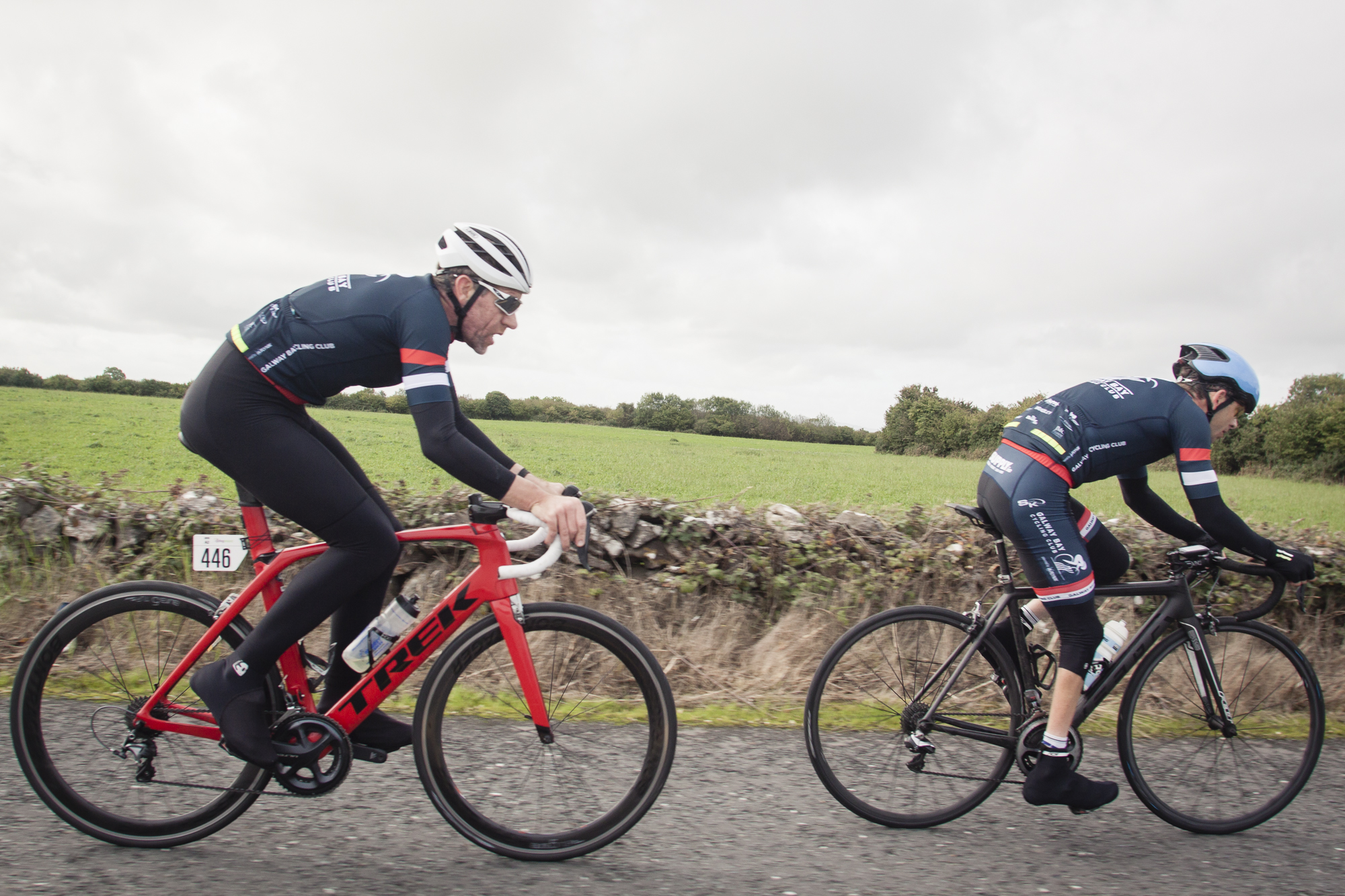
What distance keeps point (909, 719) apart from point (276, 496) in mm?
2616

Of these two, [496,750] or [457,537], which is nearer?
[457,537]

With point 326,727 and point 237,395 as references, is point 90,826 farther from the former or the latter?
point 237,395

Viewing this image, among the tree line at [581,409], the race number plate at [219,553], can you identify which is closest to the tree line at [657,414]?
the tree line at [581,409]

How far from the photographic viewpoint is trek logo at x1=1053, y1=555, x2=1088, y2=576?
2.94 metres

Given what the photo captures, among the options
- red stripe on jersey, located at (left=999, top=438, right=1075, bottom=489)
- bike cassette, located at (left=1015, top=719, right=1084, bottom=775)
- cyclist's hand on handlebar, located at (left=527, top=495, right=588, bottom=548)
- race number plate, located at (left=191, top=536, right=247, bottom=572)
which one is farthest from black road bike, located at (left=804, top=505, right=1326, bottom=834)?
race number plate, located at (left=191, top=536, right=247, bottom=572)

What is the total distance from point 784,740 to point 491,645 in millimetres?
1804

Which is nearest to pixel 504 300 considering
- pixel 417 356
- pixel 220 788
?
pixel 417 356

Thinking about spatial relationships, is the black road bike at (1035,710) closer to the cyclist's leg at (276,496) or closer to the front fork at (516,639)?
the front fork at (516,639)

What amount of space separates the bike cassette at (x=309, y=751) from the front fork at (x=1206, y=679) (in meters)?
3.42

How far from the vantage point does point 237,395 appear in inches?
96.1

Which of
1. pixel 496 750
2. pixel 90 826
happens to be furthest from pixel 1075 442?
pixel 90 826

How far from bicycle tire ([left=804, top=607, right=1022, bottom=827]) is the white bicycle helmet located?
1.93 m

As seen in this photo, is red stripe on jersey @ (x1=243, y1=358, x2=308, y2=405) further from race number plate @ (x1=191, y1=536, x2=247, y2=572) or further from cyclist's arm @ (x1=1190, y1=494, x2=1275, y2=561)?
cyclist's arm @ (x1=1190, y1=494, x2=1275, y2=561)

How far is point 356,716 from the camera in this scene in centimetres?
258
